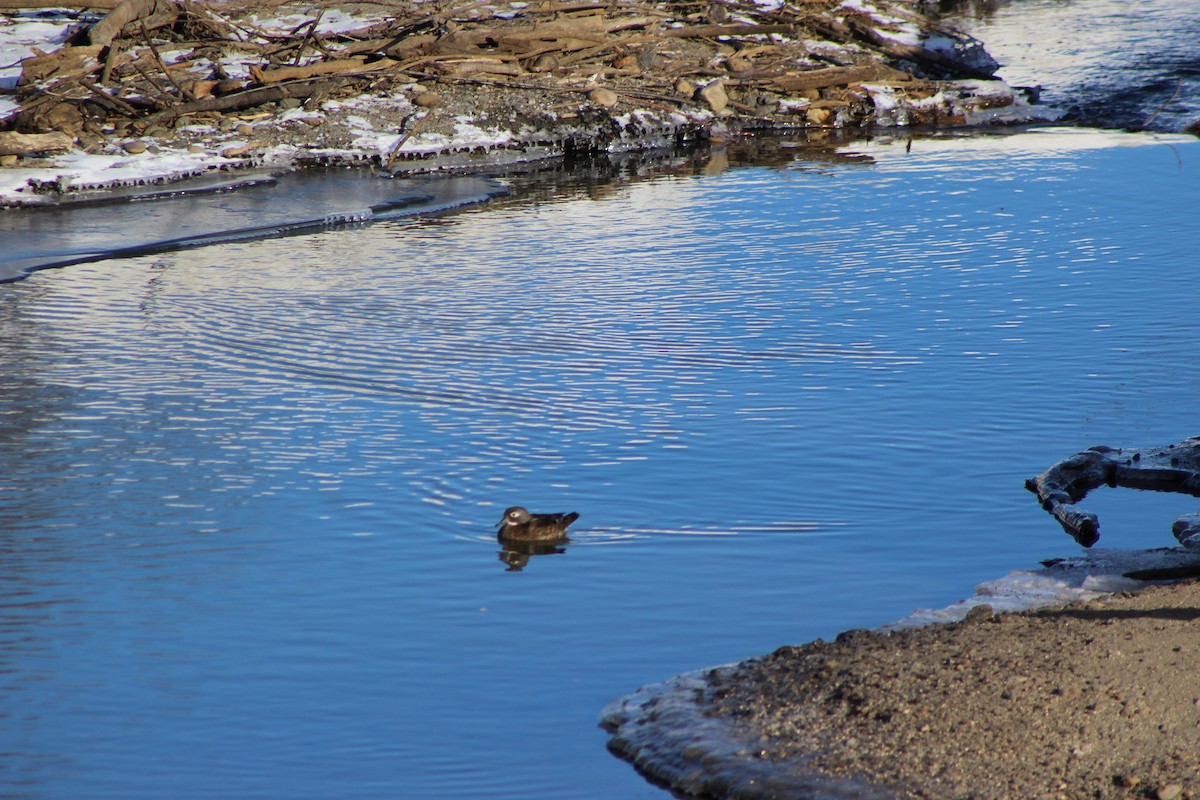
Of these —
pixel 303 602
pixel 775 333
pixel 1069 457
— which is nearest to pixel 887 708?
pixel 303 602

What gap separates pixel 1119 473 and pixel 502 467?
2.46 m

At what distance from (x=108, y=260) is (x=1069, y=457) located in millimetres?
7212

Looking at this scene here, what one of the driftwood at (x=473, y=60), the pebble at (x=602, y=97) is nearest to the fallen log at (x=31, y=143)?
the driftwood at (x=473, y=60)

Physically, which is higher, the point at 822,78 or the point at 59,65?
the point at 59,65

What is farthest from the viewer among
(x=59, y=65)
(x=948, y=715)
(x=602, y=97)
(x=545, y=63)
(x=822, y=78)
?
(x=822, y=78)

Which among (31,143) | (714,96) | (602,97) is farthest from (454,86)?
(31,143)

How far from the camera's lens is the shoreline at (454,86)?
13.5 metres

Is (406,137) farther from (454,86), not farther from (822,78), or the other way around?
(822,78)

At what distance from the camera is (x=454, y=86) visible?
1508 centimetres

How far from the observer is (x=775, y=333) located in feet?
24.7

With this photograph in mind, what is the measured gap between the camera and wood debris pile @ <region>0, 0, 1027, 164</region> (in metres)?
14.1

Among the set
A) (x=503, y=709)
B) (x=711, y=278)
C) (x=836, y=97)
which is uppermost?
(x=836, y=97)

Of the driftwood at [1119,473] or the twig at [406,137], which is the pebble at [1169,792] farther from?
the twig at [406,137]

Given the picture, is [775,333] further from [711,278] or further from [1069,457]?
A: [1069,457]
